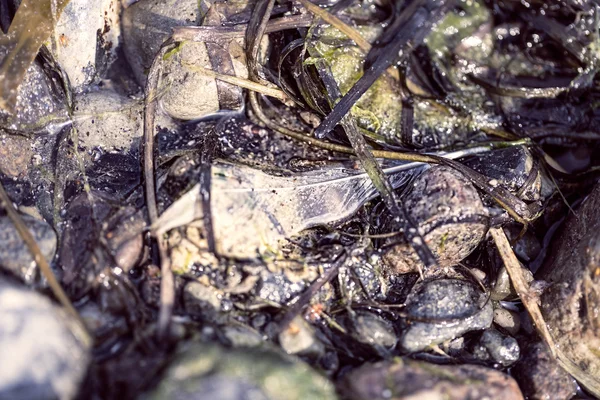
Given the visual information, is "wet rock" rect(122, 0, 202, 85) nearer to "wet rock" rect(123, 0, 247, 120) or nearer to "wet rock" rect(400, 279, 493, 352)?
"wet rock" rect(123, 0, 247, 120)

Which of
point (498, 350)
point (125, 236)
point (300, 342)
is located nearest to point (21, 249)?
point (125, 236)

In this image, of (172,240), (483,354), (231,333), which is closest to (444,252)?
(483,354)

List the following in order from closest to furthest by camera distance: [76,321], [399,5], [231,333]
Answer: [76,321]
[231,333]
[399,5]

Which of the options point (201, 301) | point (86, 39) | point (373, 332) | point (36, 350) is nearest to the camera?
point (36, 350)

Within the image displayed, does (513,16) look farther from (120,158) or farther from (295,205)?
(120,158)

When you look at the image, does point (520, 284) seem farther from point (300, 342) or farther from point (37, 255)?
point (37, 255)
